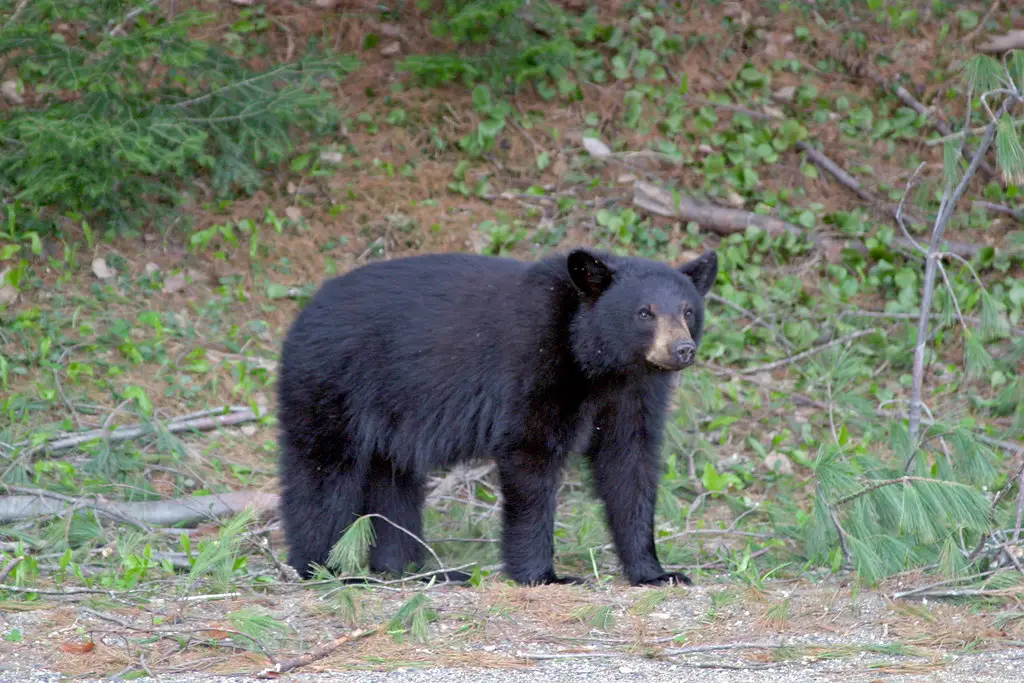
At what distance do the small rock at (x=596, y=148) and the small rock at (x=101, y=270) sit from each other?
12.3ft

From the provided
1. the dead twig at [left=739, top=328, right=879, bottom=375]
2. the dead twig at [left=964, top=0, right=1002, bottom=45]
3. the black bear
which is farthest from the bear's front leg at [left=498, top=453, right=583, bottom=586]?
the dead twig at [left=964, top=0, right=1002, bottom=45]

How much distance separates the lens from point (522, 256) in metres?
9.12

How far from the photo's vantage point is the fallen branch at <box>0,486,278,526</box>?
20.6 feet

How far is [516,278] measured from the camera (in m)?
5.83

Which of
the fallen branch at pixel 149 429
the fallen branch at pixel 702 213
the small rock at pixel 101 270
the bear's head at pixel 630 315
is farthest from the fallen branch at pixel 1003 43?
the small rock at pixel 101 270

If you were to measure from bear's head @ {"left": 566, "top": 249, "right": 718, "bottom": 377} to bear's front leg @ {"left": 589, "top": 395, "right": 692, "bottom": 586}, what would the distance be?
0.27m

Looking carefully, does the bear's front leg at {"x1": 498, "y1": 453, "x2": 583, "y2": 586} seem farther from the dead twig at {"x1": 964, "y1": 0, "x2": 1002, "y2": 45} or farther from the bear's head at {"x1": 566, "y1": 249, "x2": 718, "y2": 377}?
the dead twig at {"x1": 964, "y1": 0, "x2": 1002, "y2": 45}

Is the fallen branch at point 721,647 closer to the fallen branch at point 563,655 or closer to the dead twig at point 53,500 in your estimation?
the fallen branch at point 563,655

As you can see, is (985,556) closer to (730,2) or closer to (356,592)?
(356,592)

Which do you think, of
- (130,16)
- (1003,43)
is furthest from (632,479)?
(1003,43)

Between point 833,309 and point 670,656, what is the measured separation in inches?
192

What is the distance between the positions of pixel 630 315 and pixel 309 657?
2158 millimetres

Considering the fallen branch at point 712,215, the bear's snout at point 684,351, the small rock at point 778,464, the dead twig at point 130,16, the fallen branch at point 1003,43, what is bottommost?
the small rock at point 778,464

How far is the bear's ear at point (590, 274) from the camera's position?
220 inches
